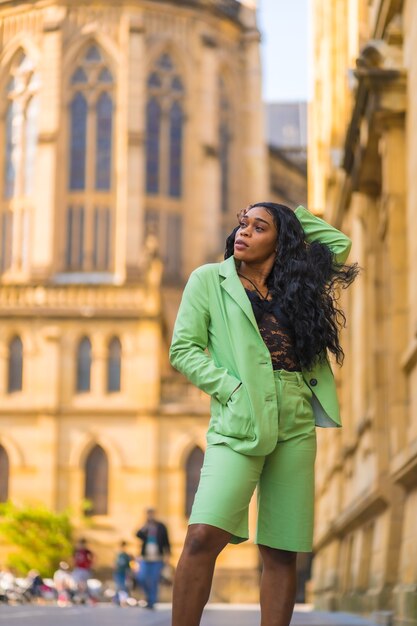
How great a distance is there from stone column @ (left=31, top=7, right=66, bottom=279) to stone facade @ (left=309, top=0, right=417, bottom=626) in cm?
3618

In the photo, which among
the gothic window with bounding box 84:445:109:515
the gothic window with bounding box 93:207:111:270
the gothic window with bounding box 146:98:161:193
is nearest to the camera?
the gothic window with bounding box 84:445:109:515

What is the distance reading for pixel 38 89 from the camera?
60938 mm

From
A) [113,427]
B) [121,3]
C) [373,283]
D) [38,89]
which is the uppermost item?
[121,3]

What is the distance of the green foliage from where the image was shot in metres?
46.8

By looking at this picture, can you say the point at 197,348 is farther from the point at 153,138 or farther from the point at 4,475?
the point at 153,138

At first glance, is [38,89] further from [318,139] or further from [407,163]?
[407,163]

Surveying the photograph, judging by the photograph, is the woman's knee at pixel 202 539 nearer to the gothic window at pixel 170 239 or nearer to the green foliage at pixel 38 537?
the green foliage at pixel 38 537

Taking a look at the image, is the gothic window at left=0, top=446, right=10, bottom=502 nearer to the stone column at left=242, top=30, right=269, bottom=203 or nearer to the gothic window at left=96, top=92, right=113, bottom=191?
the gothic window at left=96, top=92, right=113, bottom=191

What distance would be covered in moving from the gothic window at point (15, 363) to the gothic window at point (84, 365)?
206 centimetres

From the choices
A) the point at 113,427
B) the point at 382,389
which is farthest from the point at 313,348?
the point at 113,427

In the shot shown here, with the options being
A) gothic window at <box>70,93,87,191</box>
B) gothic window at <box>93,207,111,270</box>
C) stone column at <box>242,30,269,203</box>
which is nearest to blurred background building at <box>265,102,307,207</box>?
stone column at <box>242,30,269,203</box>

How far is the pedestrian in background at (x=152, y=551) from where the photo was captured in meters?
21.9

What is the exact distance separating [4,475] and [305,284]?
4540cm

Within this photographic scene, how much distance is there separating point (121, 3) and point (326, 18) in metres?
31.2
